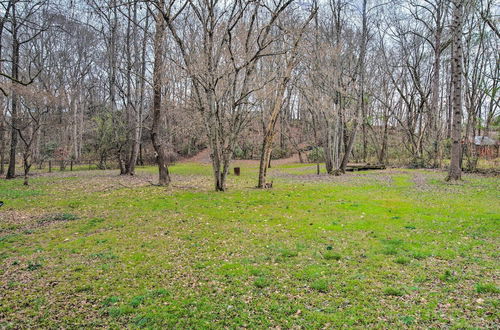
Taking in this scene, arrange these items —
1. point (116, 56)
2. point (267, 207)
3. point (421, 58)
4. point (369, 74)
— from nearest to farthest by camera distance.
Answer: point (267, 207) → point (116, 56) → point (421, 58) → point (369, 74)

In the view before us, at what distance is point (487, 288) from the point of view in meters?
4.11

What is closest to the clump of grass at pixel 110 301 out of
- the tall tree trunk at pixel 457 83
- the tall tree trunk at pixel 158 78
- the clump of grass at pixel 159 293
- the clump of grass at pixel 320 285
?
the clump of grass at pixel 159 293

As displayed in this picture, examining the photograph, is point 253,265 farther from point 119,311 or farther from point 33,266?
point 33,266

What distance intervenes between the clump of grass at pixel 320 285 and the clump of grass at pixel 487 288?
1.91m

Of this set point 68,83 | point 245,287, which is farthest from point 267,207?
point 68,83

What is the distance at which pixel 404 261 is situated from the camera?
17.0 feet

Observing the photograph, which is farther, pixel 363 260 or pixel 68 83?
pixel 68 83

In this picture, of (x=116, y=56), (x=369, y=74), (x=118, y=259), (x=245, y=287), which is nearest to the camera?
(x=245, y=287)

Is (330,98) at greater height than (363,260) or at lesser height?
greater

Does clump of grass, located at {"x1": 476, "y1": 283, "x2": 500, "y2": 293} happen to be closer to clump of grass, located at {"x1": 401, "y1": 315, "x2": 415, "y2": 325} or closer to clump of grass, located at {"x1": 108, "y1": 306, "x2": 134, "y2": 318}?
clump of grass, located at {"x1": 401, "y1": 315, "x2": 415, "y2": 325}

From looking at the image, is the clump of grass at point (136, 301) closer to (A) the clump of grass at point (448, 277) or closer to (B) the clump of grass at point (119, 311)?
(B) the clump of grass at point (119, 311)

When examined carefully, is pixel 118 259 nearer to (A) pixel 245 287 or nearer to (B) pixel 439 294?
(A) pixel 245 287

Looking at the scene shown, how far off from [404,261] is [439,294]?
112 centimetres

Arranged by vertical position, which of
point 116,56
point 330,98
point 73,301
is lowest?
point 73,301
